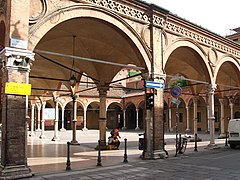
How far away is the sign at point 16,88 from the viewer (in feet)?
24.1

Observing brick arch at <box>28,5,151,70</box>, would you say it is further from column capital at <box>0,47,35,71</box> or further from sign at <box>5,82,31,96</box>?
sign at <box>5,82,31,96</box>

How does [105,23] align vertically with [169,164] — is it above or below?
Result: above

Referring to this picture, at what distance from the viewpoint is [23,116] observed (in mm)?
7590

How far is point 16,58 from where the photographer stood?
7598mm

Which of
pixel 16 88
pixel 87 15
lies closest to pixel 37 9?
pixel 87 15

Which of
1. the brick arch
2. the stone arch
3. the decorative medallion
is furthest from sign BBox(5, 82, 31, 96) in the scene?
the stone arch

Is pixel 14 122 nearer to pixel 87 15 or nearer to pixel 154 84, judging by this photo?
pixel 87 15

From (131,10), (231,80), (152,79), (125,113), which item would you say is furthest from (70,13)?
(125,113)

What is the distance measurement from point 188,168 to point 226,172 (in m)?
1.32

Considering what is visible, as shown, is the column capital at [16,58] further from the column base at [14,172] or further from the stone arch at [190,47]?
the stone arch at [190,47]

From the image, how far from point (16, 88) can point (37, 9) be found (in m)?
2.71

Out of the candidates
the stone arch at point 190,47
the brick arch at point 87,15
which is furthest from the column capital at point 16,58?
the stone arch at point 190,47

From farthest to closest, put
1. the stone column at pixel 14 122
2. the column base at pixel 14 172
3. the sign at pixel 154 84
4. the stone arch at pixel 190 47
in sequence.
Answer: the stone arch at pixel 190 47
the sign at pixel 154 84
the stone column at pixel 14 122
the column base at pixel 14 172

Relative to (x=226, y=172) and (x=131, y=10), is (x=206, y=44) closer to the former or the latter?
(x=131, y=10)
